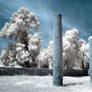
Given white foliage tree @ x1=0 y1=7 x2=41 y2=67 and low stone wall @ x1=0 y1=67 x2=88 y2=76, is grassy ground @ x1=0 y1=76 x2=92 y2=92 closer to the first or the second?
low stone wall @ x1=0 y1=67 x2=88 y2=76

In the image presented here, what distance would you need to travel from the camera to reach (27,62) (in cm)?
1945

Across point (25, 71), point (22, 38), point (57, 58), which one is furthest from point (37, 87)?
point (22, 38)

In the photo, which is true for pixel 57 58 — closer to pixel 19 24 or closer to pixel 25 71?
pixel 25 71

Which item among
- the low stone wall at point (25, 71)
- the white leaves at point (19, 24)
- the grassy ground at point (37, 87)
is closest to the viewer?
the grassy ground at point (37, 87)

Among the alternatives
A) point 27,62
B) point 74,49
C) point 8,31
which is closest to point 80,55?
point 74,49

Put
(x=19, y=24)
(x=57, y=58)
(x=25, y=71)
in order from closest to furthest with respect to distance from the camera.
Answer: (x=57, y=58) → (x=25, y=71) → (x=19, y=24)

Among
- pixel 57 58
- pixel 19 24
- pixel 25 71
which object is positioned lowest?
pixel 25 71

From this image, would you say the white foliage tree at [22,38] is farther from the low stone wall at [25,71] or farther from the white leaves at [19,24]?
the low stone wall at [25,71]

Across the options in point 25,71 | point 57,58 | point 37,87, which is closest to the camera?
point 37,87

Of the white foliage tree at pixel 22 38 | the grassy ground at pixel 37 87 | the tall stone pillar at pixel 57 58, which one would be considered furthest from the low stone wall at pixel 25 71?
the tall stone pillar at pixel 57 58

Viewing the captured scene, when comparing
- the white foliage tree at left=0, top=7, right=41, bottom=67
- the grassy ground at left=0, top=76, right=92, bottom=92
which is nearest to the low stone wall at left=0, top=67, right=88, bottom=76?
the white foliage tree at left=0, top=7, right=41, bottom=67

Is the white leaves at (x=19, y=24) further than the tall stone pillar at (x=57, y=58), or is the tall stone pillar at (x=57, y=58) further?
the white leaves at (x=19, y=24)

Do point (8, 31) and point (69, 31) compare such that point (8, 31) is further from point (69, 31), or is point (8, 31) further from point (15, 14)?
point (69, 31)

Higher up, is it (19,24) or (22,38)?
(19,24)
